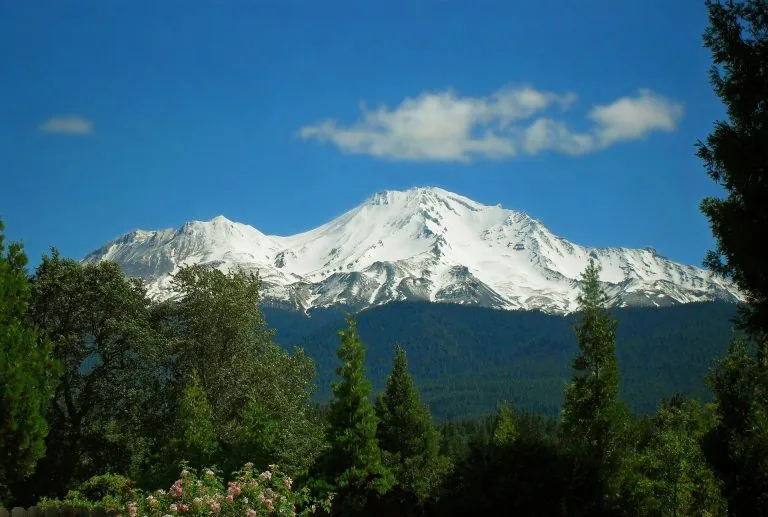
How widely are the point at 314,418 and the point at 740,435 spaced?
87.6ft

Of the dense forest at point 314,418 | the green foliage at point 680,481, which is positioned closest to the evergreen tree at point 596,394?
the dense forest at point 314,418

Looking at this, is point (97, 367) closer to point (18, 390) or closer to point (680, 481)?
point (18, 390)

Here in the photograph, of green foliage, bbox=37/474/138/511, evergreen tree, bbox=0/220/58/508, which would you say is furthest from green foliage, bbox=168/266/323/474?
evergreen tree, bbox=0/220/58/508

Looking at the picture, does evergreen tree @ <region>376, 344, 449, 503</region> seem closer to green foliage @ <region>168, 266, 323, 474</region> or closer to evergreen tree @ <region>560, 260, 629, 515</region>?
green foliage @ <region>168, 266, 323, 474</region>

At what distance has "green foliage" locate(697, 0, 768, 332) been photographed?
10.3 m

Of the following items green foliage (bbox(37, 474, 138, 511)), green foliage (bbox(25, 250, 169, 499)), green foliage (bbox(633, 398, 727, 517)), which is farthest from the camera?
green foliage (bbox(25, 250, 169, 499))

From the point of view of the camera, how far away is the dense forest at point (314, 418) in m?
11.0

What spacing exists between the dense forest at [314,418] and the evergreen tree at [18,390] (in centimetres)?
5

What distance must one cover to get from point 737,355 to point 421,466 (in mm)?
23671

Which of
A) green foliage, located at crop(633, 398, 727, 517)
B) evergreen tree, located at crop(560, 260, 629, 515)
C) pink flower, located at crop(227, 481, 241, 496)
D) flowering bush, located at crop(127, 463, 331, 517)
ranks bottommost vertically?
green foliage, located at crop(633, 398, 727, 517)

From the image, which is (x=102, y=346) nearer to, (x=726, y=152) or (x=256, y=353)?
(x=256, y=353)

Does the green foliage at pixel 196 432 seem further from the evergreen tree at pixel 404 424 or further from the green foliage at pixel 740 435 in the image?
the green foliage at pixel 740 435

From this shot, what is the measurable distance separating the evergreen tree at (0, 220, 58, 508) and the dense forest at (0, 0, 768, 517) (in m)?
0.05

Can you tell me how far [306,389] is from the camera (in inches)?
1681
